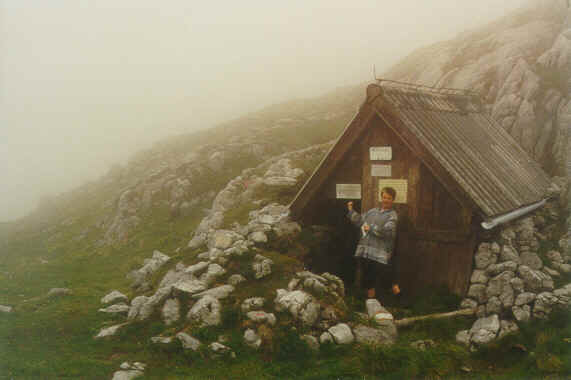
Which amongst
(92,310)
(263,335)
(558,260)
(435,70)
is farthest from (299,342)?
(435,70)

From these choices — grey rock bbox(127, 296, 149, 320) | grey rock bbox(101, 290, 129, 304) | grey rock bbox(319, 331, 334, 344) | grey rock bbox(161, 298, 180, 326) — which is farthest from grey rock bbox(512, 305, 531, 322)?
grey rock bbox(101, 290, 129, 304)

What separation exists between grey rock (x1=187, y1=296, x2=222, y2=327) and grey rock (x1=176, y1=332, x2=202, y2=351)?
0.50m

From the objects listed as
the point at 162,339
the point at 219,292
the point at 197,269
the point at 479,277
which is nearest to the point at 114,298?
the point at 197,269

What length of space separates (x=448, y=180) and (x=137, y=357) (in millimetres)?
8358

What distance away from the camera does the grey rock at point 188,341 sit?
8.06 m

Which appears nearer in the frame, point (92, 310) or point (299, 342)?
point (299, 342)

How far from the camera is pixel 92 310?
11.6 meters

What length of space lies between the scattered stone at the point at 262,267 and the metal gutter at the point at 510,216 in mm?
5446

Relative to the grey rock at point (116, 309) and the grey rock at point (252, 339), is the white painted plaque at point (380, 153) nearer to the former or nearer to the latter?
the grey rock at point (252, 339)

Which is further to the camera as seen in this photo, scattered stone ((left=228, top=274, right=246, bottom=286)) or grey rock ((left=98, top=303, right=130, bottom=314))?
grey rock ((left=98, top=303, right=130, bottom=314))

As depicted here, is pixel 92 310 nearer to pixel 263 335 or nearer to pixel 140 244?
pixel 263 335

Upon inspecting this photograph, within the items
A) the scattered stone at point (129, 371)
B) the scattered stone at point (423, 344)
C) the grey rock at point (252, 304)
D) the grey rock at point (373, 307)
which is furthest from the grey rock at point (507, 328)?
→ the scattered stone at point (129, 371)

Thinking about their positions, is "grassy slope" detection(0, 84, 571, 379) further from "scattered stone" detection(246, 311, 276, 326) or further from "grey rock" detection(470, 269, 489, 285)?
"grey rock" detection(470, 269, 489, 285)

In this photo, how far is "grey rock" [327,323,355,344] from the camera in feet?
26.6
